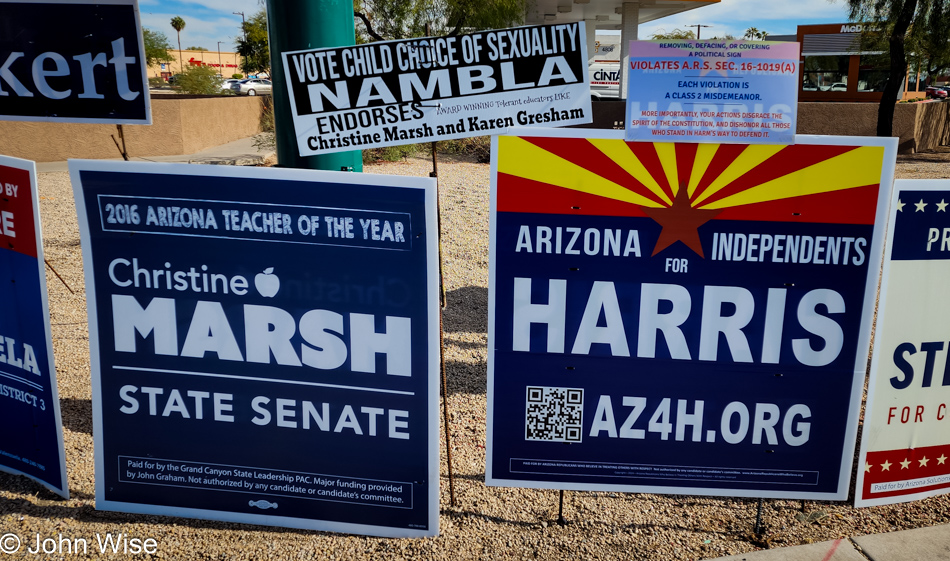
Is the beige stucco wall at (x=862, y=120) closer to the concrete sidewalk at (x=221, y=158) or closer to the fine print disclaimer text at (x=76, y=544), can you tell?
the concrete sidewalk at (x=221, y=158)

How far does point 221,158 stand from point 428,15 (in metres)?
8.54

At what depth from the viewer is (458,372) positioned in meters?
5.04

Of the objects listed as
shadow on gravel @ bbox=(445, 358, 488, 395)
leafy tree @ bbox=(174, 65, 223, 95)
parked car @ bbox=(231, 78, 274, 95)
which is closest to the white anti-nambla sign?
shadow on gravel @ bbox=(445, 358, 488, 395)

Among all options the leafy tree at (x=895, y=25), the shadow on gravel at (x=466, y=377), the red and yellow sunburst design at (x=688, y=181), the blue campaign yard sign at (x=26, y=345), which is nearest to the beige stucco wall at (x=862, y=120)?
the leafy tree at (x=895, y=25)

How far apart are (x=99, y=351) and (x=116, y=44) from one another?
65.1 inches

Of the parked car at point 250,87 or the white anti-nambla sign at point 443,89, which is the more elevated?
the parked car at point 250,87

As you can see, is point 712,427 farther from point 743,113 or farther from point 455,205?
point 455,205

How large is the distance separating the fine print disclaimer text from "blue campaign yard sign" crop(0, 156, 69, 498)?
0.89 ft

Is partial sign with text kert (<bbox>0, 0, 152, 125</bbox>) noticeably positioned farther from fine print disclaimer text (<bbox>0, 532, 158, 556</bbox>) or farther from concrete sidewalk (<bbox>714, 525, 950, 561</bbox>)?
concrete sidewalk (<bbox>714, 525, 950, 561</bbox>)

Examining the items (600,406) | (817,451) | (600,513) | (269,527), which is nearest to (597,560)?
(600,513)

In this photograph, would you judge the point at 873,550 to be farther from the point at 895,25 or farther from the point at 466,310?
the point at 895,25

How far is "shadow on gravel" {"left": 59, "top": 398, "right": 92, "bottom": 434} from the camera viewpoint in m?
4.07

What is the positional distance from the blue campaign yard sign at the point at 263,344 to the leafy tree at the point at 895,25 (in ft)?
64.9

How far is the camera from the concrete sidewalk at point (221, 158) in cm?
1537
